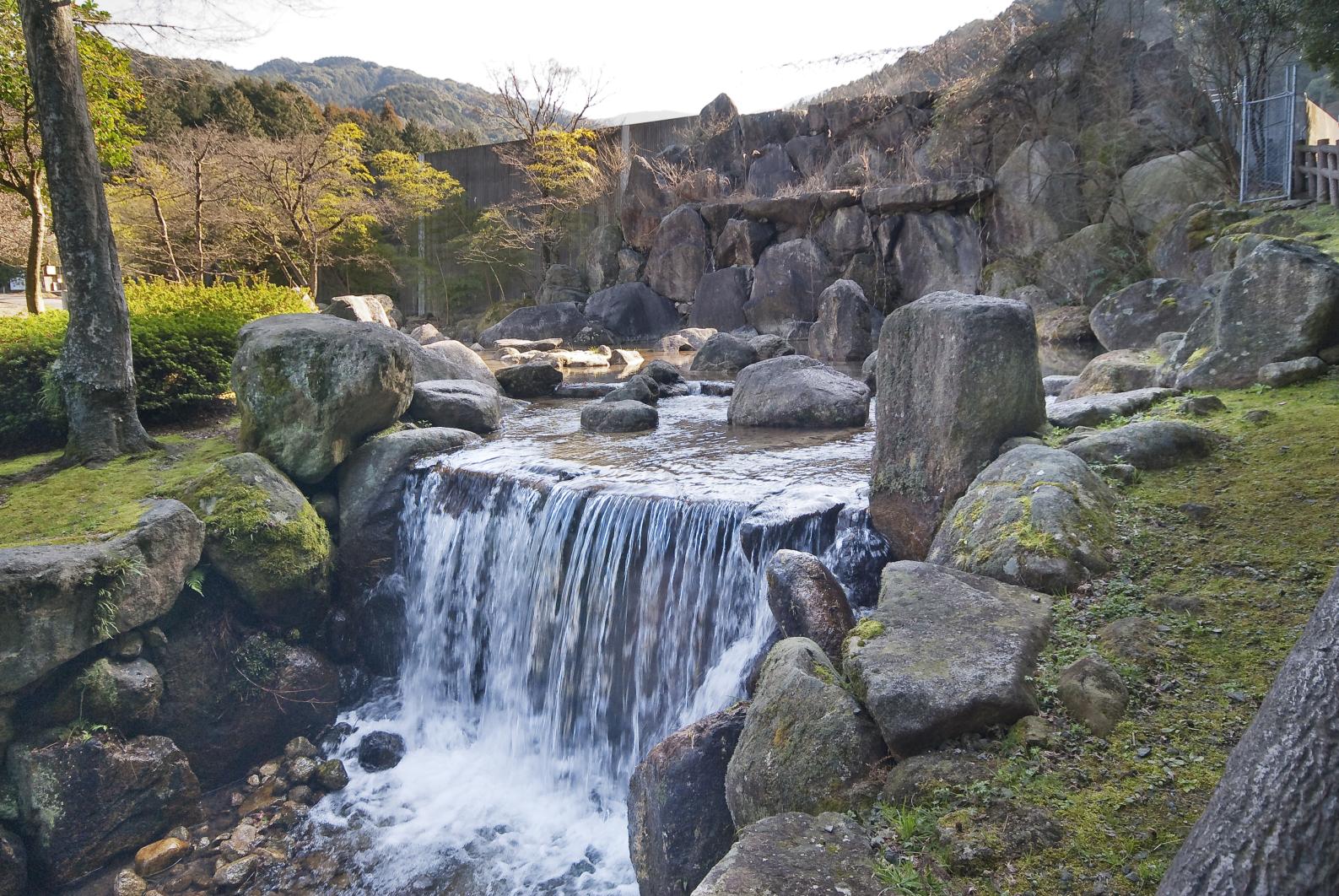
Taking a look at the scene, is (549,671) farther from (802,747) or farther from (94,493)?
(94,493)

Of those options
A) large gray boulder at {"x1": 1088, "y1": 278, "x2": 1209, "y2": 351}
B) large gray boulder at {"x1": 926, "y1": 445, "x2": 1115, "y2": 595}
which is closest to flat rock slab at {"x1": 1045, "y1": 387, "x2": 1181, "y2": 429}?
large gray boulder at {"x1": 926, "y1": 445, "x2": 1115, "y2": 595}

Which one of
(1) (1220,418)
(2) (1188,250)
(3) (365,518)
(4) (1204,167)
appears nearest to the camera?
(1) (1220,418)

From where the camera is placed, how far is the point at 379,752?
6855 mm

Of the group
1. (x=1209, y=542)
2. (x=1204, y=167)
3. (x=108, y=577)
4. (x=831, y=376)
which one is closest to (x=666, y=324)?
(x=1204, y=167)

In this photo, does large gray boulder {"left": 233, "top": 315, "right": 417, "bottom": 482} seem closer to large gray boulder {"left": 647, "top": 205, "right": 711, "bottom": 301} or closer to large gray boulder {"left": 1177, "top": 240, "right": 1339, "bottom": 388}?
large gray boulder {"left": 1177, "top": 240, "right": 1339, "bottom": 388}

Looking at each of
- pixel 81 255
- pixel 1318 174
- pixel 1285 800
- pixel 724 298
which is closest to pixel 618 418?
pixel 81 255

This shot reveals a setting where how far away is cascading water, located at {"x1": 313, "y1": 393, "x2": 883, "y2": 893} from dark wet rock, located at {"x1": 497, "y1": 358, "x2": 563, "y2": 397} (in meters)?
5.82

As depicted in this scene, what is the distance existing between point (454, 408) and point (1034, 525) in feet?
24.6

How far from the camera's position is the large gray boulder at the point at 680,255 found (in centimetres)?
2655

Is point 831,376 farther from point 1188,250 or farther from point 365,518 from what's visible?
point 1188,250

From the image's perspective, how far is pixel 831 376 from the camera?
33.9 ft

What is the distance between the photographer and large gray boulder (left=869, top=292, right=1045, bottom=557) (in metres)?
5.46

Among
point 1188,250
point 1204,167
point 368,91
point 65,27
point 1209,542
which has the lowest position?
point 1209,542

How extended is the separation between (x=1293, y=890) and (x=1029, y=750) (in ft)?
4.13
